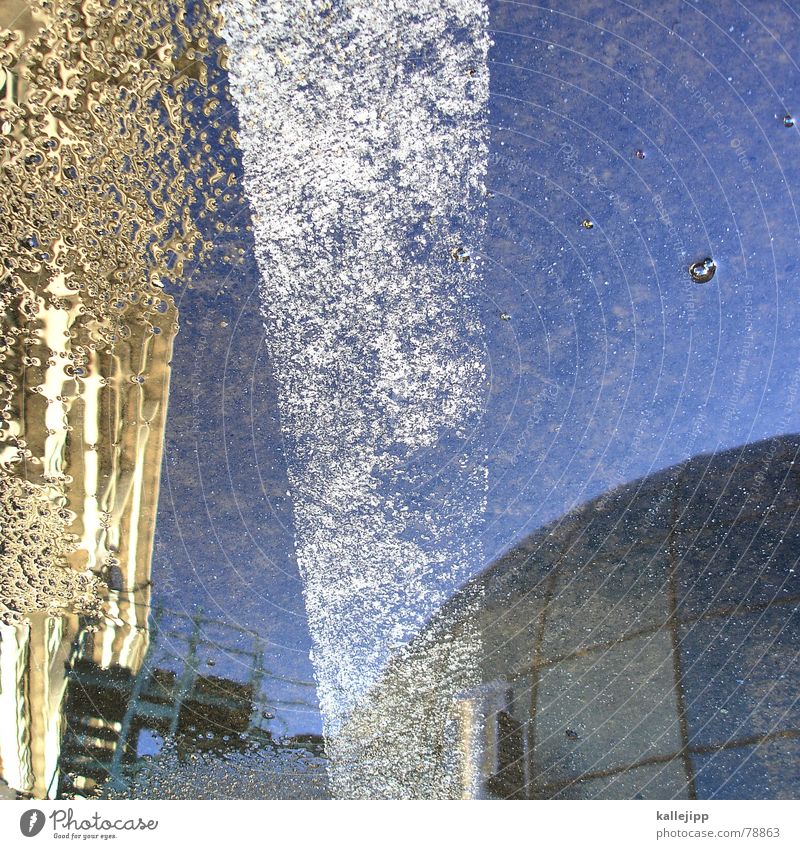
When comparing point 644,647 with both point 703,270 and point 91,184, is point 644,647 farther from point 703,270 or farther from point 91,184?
point 91,184

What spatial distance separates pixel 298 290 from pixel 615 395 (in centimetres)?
29

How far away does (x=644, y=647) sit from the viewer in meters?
0.59

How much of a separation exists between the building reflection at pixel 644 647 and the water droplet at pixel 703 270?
15 cm

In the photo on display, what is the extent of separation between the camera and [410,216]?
21.9 inches

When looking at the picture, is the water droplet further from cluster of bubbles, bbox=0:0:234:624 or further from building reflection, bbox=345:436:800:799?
cluster of bubbles, bbox=0:0:234:624

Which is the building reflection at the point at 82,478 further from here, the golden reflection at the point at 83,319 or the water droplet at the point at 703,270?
the water droplet at the point at 703,270

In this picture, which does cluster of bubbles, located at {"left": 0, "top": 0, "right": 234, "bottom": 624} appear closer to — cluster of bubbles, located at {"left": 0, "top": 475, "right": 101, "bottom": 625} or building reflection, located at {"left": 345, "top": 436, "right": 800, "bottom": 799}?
cluster of bubbles, located at {"left": 0, "top": 475, "right": 101, "bottom": 625}

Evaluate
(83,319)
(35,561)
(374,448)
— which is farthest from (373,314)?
(35,561)

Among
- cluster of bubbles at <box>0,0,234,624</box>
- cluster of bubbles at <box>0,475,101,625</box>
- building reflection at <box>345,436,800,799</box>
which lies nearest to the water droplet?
building reflection at <box>345,436,800,799</box>

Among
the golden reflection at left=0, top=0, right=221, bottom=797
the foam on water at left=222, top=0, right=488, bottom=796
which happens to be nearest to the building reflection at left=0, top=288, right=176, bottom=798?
the golden reflection at left=0, top=0, right=221, bottom=797

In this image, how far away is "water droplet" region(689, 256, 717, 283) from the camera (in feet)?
1.84

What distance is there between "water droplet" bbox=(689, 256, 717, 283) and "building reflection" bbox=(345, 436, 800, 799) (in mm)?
153

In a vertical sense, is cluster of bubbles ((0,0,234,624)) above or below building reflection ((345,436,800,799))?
above
